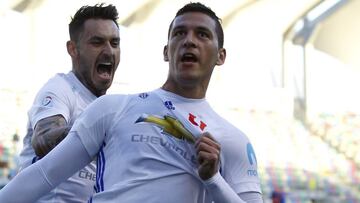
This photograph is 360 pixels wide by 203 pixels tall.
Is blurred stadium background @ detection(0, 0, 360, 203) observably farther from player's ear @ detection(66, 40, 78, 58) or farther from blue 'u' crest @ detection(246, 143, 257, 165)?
blue 'u' crest @ detection(246, 143, 257, 165)

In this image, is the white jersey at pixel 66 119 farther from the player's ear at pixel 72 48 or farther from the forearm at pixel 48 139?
the player's ear at pixel 72 48

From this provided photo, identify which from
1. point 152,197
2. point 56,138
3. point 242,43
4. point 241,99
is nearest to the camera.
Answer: point 152,197

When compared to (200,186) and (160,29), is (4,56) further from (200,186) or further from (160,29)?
(200,186)

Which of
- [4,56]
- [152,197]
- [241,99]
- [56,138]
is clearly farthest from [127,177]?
[241,99]

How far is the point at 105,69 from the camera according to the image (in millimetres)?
3777

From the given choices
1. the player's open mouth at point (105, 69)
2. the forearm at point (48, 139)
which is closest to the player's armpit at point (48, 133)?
the forearm at point (48, 139)

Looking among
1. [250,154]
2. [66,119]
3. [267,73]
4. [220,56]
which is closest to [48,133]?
[66,119]

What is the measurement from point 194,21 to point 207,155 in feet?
1.84

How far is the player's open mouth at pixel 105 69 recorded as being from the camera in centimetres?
374

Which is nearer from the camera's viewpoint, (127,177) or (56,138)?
(127,177)

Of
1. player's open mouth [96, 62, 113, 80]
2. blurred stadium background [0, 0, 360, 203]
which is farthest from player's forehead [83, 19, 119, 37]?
blurred stadium background [0, 0, 360, 203]

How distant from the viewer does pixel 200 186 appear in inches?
95.6

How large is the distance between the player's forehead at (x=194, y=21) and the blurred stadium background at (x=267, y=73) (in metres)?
11.7

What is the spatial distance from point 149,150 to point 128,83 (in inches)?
732
